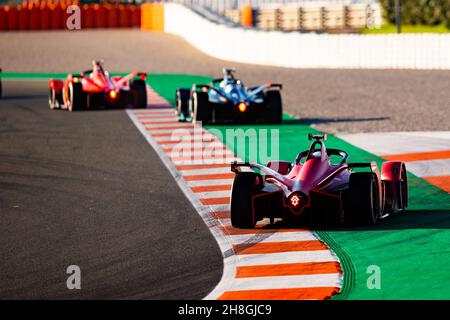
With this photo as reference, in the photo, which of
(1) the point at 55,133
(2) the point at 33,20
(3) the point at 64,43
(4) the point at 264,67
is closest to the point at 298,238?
(1) the point at 55,133

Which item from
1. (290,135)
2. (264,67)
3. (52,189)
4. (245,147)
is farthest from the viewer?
(264,67)

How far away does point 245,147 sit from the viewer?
2055 cm

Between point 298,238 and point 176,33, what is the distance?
48080 millimetres

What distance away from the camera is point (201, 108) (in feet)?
79.5

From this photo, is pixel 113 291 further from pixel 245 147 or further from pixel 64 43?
pixel 64 43

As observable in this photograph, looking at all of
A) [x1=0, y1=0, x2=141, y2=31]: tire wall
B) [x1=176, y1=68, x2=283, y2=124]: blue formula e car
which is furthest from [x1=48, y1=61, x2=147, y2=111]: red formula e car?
[x1=0, y1=0, x2=141, y2=31]: tire wall

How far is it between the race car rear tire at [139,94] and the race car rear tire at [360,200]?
1617cm

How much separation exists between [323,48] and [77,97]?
1613 cm

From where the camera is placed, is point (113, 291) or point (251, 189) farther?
point (251, 189)

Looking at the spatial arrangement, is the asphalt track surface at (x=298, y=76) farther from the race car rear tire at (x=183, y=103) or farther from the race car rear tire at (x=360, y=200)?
the race car rear tire at (x=360, y=200)

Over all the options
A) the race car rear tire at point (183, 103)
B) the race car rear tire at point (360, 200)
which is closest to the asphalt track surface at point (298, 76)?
the race car rear tire at point (183, 103)

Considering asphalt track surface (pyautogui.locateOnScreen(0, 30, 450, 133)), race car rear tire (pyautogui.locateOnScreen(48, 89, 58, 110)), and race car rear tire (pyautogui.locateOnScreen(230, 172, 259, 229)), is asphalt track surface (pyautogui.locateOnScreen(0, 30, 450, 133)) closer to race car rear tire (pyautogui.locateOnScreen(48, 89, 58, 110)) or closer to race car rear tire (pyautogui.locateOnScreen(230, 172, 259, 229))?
race car rear tire (pyautogui.locateOnScreen(48, 89, 58, 110))

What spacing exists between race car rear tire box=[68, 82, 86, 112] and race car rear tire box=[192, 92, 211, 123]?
4.47 m

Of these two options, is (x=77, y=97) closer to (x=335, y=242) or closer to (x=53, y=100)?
(x=53, y=100)
